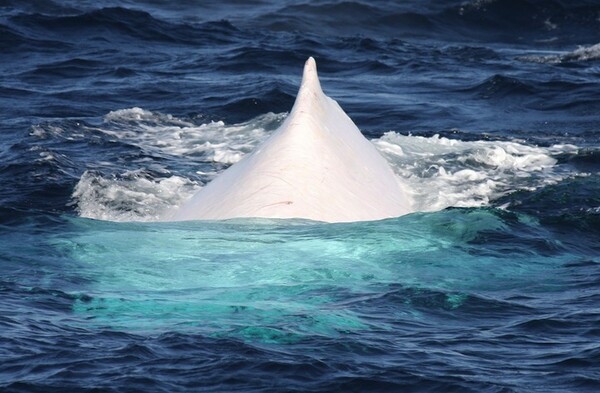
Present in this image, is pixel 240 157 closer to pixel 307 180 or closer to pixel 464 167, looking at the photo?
pixel 464 167

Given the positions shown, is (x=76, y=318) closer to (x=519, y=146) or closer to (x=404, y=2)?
(x=519, y=146)

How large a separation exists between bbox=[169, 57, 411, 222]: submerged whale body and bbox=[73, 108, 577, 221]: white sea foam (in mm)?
1183

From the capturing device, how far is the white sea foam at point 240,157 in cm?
1495

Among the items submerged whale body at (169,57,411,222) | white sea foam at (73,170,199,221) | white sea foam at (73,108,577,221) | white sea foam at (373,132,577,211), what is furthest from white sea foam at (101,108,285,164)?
submerged whale body at (169,57,411,222)

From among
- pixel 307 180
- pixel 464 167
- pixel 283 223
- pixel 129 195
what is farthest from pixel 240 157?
pixel 283 223

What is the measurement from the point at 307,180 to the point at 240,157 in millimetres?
5221

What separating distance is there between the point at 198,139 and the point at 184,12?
47.1 ft

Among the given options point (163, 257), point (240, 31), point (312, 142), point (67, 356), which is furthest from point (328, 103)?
point (240, 31)

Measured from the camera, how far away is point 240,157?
57.3 feet

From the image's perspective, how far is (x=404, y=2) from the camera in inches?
1328

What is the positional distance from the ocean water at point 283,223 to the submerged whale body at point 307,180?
1.01ft

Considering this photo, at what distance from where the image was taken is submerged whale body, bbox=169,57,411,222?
12.2 m

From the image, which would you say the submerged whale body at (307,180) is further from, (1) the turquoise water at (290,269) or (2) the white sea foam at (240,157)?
(2) the white sea foam at (240,157)

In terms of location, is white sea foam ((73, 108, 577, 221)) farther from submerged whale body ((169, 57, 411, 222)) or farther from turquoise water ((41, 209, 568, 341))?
turquoise water ((41, 209, 568, 341))
